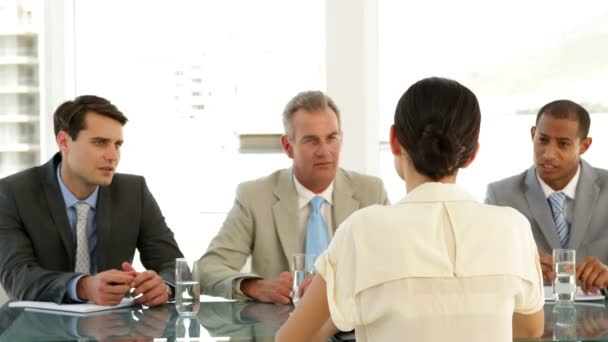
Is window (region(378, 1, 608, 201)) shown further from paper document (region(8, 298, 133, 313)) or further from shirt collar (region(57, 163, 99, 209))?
paper document (region(8, 298, 133, 313))

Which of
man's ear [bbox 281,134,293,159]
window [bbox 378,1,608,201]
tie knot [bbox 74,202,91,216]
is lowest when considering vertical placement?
tie knot [bbox 74,202,91,216]

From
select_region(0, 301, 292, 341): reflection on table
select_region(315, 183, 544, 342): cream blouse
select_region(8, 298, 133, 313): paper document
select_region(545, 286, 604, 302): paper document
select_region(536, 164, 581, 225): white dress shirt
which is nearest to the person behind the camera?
select_region(315, 183, 544, 342): cream blouse

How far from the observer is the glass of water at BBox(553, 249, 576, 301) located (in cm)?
316

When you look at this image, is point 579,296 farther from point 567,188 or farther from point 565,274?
point 567,188

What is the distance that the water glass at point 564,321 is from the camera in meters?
2.59

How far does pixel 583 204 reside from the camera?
4.12 meters

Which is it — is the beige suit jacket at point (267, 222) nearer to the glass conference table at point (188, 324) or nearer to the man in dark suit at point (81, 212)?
the man in dark suit at point (81, 212)

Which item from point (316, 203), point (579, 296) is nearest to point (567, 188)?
point (579, 296)

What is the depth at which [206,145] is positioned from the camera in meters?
5.47

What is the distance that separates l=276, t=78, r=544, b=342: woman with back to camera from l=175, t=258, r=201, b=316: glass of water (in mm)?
1077

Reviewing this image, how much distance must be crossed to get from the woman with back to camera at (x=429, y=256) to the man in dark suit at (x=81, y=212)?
176 cm

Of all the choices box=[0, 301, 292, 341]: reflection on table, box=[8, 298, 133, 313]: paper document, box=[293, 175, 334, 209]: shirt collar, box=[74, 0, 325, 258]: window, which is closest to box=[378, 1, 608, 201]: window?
box=[74, 0, 325, 258]: window

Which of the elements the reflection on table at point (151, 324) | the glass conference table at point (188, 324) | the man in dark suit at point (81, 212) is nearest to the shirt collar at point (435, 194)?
the glass conference table at point (188, 324)

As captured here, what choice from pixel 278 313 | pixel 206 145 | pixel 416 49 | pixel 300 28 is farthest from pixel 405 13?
pixel 278 313
